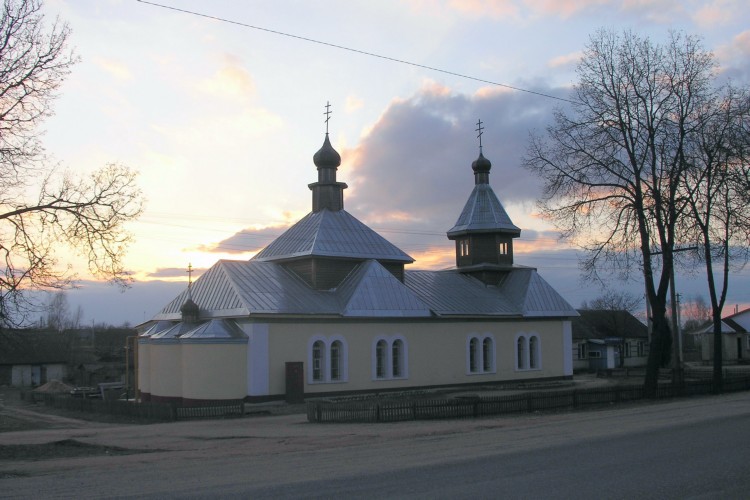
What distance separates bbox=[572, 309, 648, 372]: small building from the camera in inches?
2328

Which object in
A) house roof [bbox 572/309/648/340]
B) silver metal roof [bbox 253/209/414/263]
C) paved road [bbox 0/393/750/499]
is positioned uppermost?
silver metal roof [bbox 253/209/414/263]

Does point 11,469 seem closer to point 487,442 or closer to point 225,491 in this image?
point 225,491

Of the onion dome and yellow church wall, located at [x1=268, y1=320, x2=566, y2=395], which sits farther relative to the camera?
the onion dome

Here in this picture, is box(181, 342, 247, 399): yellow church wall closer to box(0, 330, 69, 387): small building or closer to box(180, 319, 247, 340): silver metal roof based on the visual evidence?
box(180, 319, 247, 340): silver metal roof

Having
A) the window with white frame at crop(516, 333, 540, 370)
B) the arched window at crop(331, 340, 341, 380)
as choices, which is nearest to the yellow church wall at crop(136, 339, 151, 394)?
the arched window at crop(331, 340, 341, 380)

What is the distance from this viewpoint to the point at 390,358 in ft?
112

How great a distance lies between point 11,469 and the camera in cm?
1409

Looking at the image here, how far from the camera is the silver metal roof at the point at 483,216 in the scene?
44.1m

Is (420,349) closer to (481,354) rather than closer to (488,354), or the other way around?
(481,354)

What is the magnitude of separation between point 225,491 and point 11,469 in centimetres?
577

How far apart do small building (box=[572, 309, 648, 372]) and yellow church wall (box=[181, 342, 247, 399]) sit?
35.3m

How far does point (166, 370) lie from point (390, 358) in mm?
10234

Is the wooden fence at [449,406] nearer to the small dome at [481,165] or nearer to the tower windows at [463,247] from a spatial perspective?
the tower windows at [463,247]

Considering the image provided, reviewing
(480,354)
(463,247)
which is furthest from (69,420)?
(463,247)
